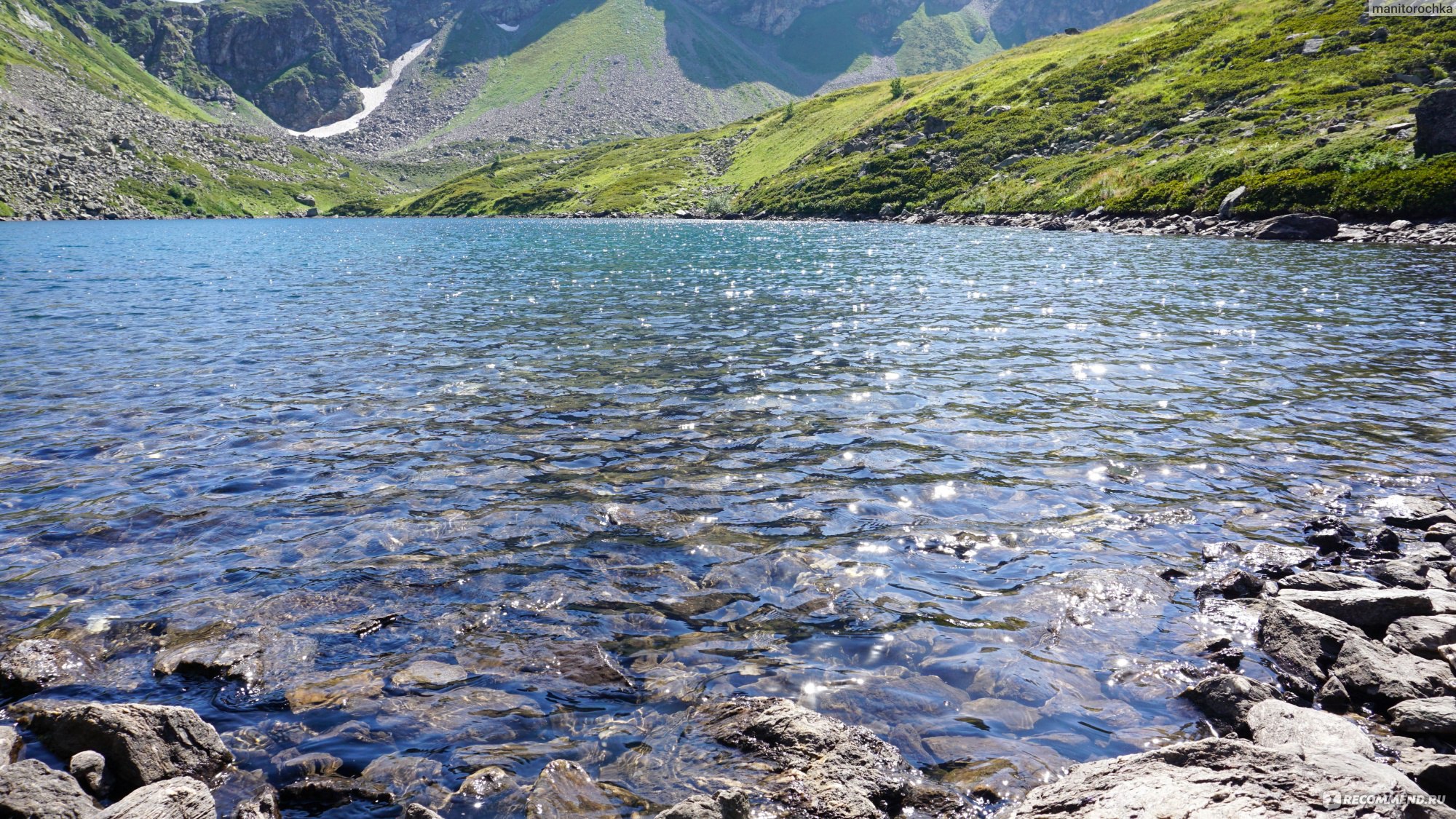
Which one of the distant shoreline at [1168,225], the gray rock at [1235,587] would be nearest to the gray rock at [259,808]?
the gray rock at [1235,587]

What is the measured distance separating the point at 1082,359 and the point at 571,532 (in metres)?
19.3

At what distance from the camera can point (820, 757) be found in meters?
7.08

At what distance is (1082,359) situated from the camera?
24.7 meters

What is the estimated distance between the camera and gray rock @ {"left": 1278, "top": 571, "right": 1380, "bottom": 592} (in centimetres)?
1020

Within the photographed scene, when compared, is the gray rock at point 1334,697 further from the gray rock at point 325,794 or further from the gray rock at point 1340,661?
the gray rock at point 325,794

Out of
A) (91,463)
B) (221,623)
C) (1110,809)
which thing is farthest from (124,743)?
(91,463)

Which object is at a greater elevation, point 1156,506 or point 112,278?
point 112,278

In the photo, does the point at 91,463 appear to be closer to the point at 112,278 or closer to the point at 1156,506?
the point at 1156,506

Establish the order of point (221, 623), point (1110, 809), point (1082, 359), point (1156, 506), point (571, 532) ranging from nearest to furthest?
1. point (1110, 809)
2. point (221, 623)
3. point (571, 532)
4. point (1156, 506)
5. point (1082, 359)

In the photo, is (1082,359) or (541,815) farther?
(1082,359)

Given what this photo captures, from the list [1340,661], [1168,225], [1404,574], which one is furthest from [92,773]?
[1168,225]

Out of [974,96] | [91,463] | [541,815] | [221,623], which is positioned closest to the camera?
[541,815]

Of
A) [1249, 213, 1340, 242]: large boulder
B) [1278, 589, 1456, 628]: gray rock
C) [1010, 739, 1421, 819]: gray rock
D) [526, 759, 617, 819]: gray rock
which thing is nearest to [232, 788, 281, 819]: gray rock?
[526, 759, 617, 819]: gray rock

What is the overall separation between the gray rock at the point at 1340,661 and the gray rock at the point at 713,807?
22.1 ft
